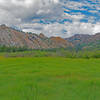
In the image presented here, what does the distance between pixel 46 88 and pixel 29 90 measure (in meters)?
1.30

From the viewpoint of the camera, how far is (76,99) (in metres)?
7.49

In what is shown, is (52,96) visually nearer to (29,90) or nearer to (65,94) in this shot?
(65,94)

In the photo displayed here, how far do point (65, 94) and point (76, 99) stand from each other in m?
0.92

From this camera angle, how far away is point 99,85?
33.1ft

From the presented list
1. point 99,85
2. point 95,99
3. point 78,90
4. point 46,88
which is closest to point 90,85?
point 99,85

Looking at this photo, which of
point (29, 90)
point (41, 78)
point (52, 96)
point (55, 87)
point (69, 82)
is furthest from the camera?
point (41, 78)

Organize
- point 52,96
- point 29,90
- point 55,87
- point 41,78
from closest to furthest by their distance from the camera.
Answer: point 52,96 < point 29,90 < point 55,87 < point 41,78

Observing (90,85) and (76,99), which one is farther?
(90,85)

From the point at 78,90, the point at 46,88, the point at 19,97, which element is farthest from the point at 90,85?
the point at 19,97

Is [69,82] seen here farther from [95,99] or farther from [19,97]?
[19,97]

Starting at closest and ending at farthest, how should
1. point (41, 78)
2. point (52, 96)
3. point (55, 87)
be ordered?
point (52, 96) < point (55, 87) < point (41, 78)

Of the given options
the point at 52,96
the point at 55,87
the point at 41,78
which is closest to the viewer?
the point at 52,96

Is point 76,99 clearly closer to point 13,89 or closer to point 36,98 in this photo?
point 36,98

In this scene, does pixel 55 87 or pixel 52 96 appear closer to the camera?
pixel 52 96
